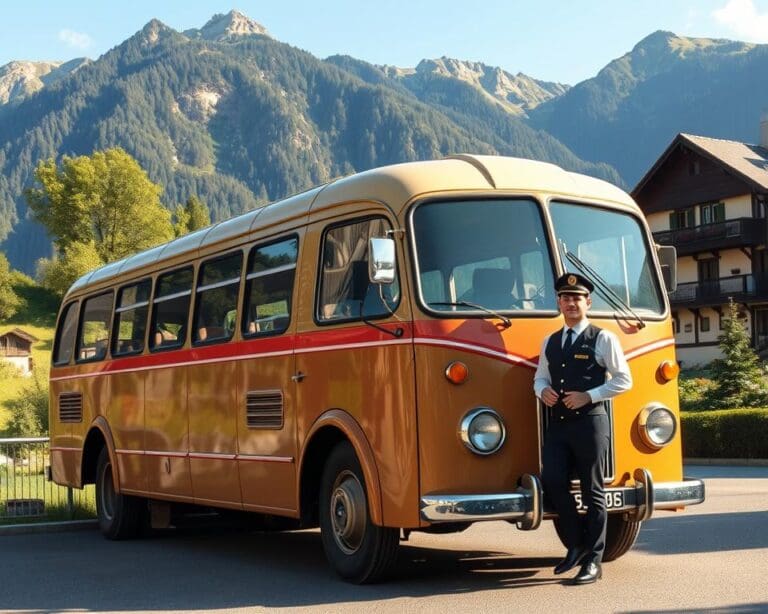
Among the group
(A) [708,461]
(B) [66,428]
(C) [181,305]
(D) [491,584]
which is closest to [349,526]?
(D) [491,584]

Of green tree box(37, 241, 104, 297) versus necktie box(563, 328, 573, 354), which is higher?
green tree box(37, 241, 104, 297)

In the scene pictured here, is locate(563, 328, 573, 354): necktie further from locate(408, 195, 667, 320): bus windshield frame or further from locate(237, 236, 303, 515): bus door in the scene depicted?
locate(237, 236, 303, 515): bus door

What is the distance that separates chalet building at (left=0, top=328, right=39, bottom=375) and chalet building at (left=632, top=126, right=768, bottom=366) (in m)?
55.9

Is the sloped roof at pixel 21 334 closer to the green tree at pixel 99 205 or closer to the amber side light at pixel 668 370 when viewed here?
the green tree at pixel 99 205

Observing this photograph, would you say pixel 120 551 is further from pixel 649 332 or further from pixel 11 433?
pixel 11 433

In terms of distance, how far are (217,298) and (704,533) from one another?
5.23 meters

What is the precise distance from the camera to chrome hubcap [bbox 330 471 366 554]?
9.27 m

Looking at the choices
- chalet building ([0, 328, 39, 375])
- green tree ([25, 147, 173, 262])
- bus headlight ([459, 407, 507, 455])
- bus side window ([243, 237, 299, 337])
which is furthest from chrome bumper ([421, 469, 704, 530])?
chalet building ([0, 328, 39, 375])

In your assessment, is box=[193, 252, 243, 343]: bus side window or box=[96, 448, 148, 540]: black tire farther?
box=[96, 448, 148, 540]: black tire

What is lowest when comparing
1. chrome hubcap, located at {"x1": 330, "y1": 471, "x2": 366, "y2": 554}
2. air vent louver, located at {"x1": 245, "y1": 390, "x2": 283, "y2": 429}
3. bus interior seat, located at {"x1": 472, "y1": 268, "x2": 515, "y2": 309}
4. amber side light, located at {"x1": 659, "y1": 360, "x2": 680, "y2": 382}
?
chrome hubcap, located at {"x1": 330, "y1": 471, "x2": 366, "y2": 554}

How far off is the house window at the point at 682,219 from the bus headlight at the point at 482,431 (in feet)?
188

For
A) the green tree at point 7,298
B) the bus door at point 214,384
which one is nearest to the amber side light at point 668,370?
the bus door at point 214,384

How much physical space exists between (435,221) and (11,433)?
54.1 m

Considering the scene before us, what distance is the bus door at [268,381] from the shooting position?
10344mm
